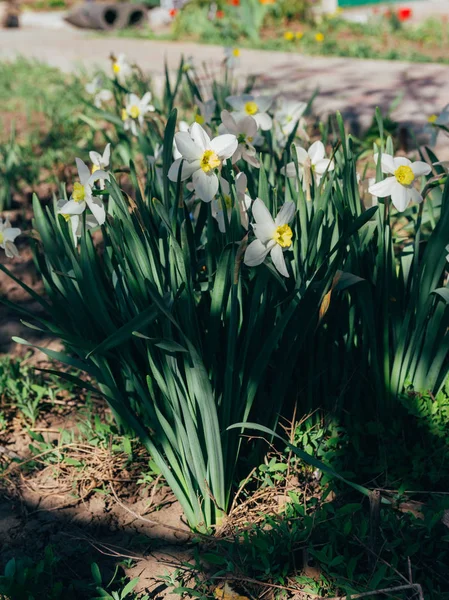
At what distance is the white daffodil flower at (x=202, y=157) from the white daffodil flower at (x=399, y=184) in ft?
1.23

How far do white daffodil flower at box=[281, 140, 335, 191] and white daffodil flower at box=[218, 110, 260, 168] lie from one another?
0.13 meters

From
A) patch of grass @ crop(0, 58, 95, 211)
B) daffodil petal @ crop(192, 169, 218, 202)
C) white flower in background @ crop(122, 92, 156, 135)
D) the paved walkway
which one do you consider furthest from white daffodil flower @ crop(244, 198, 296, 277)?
the paved walkway

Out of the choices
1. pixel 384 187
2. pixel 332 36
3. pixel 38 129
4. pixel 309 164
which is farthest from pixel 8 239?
pixel 332 36

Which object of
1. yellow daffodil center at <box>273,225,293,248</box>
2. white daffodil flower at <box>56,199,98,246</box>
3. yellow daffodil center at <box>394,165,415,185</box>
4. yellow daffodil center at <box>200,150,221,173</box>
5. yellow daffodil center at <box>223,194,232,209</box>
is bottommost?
white daffodil flower at <box>56,199,98,246</box>

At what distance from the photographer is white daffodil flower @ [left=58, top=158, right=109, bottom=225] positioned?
58.6 inches

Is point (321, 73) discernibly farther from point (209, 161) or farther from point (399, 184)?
point (209, 161)

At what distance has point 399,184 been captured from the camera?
5.10ft

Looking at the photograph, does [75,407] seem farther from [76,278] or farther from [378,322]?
[378,322]

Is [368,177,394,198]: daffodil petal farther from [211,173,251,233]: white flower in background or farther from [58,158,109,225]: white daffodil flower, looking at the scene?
[58,158,109,225]: white daffodil flower

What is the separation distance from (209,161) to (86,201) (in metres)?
0.31

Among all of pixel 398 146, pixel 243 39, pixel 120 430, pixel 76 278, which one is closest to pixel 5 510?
pixel 120 430

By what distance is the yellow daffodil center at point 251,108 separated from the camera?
195 cm

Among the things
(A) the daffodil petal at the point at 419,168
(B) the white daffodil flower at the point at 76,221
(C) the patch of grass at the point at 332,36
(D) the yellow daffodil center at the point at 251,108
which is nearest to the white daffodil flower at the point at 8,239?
(B) the white daffodil flower at the point at 76,221

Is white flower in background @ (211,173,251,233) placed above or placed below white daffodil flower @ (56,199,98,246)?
above
